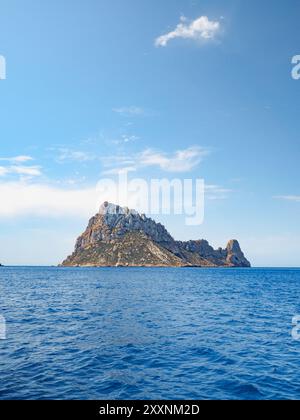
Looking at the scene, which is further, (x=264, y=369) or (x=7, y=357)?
(x=7, y=357)

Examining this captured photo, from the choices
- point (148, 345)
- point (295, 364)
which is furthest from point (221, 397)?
point (148, 345)

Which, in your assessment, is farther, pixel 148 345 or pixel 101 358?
pixel 148 345

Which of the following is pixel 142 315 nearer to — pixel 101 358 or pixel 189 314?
pixel 189 314

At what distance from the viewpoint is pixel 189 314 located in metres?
48.8
